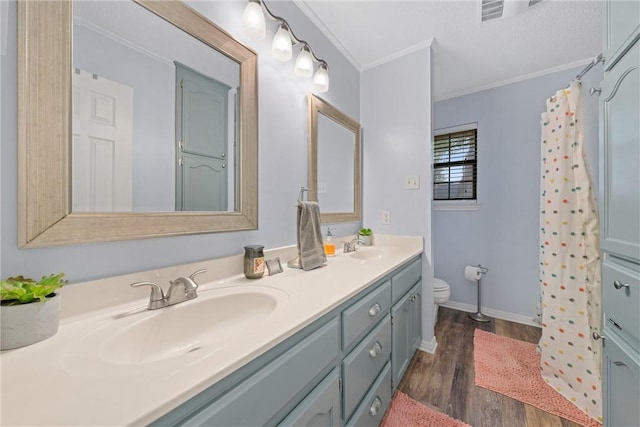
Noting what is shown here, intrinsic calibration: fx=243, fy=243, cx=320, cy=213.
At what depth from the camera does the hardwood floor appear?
50.9 inches

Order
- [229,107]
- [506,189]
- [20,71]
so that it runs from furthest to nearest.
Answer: [506,189] → [229,107] → [20,71]

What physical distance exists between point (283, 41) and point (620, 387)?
2006 millimetres

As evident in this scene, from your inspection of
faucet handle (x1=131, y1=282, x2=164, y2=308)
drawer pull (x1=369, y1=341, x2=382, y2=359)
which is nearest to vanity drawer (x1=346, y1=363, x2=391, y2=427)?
drawer pull (x1=369, y1=341, x2=382, y2=359)

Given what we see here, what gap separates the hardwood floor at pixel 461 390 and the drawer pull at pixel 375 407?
1.40ft

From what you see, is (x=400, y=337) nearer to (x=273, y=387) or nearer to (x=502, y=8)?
(x=273, y=387)

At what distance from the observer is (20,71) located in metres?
0.62

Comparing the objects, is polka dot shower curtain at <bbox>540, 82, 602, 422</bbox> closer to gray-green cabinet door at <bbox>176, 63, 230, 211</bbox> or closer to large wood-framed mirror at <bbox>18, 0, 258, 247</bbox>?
gray-green cabinet door at <bbox>176, 63, 230, 211</bbox>

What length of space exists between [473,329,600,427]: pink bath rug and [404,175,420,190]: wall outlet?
135 cm

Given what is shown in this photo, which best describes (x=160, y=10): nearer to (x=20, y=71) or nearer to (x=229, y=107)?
(x=229, y=107)

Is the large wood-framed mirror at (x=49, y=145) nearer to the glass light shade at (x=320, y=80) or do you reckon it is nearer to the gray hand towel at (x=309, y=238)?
the gray hand towel at (x=309, y=238)

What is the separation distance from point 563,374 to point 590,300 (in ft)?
1.60

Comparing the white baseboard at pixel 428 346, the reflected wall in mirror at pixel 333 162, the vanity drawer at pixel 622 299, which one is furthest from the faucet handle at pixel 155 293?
the white baseboard at pixel 428 346

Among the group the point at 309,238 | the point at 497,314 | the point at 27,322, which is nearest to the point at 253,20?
the point at 309,238

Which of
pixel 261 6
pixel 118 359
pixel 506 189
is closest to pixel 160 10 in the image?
pixel 261 6
